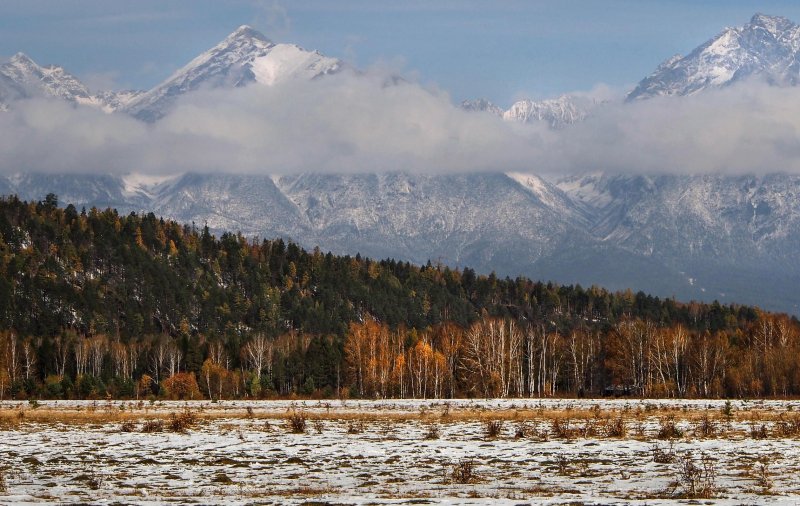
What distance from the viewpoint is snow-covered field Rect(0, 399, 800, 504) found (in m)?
35.3

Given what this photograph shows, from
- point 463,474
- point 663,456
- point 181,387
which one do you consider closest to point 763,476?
point 663,456

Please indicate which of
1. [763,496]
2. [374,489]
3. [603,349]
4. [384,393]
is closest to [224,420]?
[374,489]

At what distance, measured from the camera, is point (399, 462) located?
1737 inches

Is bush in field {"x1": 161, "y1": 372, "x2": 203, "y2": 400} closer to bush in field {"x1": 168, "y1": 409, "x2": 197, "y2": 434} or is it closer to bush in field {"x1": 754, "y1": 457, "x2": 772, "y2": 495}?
bush in field {"x1": 168, "y1": 409, "x2": 197, "y2": 434}

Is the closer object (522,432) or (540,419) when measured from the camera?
(522,432)

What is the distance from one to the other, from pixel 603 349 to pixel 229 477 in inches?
5249

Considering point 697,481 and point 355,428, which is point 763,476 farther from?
point 355,428

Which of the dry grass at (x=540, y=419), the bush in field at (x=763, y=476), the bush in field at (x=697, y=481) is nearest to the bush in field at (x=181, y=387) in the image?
the dry grass at (x=540, y=419)

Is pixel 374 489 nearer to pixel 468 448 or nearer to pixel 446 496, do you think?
pixel 446 496

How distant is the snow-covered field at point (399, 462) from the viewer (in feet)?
116

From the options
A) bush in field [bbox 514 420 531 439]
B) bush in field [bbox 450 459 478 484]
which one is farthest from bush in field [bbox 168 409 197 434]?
bush in field [bbox 450 459 478 484]

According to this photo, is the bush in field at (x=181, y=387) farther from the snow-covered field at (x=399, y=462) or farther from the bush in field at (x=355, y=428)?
the bush in field at (x=355, y=428)

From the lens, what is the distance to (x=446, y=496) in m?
34.9

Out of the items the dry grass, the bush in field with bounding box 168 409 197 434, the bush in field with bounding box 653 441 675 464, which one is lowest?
the bush in field with bounding box 653 441 675 464
